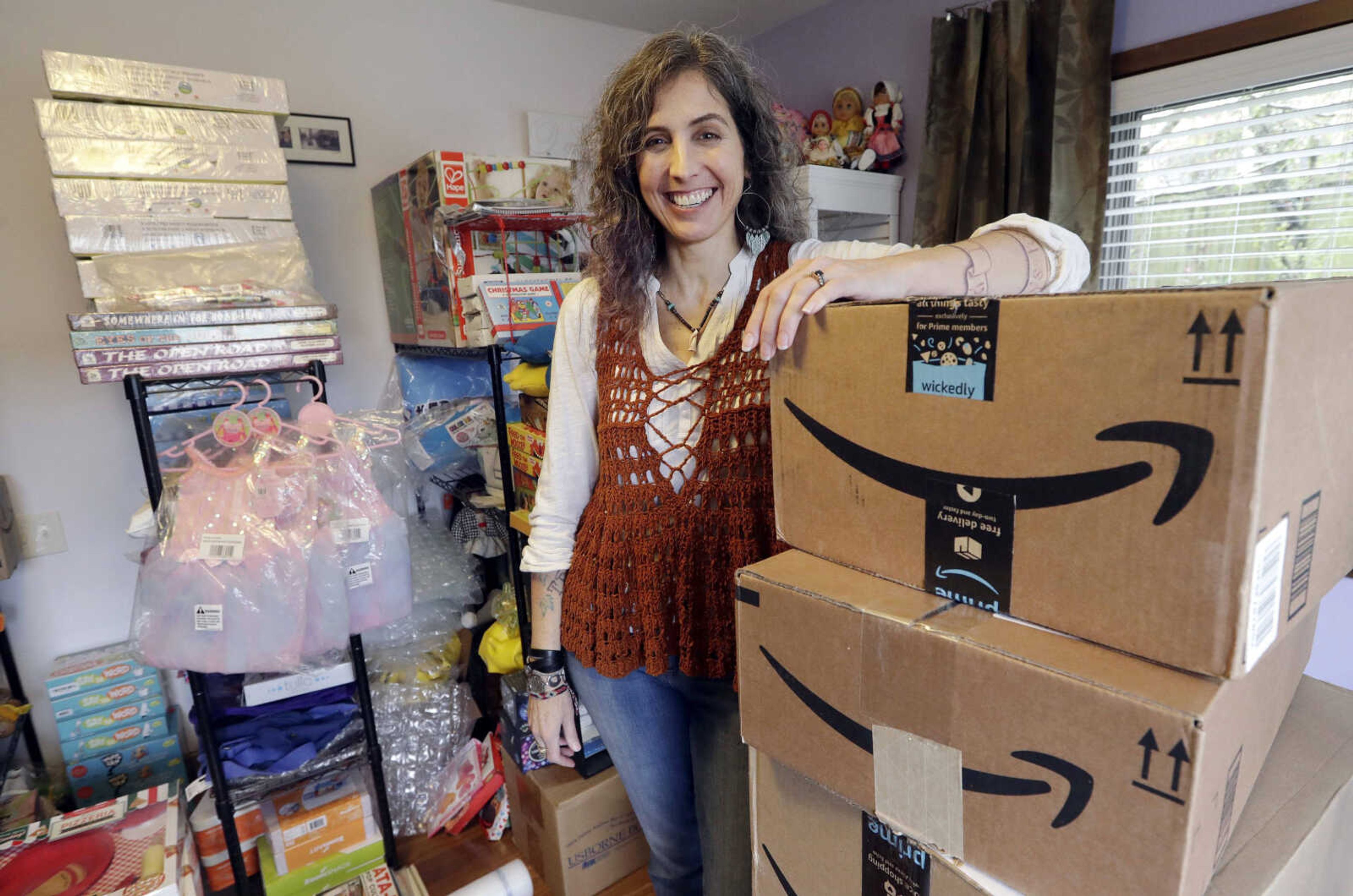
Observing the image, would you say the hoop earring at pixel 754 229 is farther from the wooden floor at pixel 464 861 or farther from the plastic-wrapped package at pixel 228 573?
the wooden floor at pixel 464 861

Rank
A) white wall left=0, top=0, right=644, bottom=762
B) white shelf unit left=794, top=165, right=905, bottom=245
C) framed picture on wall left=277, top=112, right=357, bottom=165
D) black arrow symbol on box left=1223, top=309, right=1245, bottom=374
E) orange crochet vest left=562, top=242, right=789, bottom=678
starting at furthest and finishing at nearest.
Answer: white shelf unit left=794, top=165, right=905, bottom=245 < framed picture on wall left=277, top=112, right=357, bottom=165 < white wall left=0, top=0, right=644, bottom=762 < orange crochet vest left=562, top=242, right=789, bottom=678 < black arrow symbol on box left=1223, top=309, right=1245, bottom=374

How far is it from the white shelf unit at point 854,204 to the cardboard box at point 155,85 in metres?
1.32

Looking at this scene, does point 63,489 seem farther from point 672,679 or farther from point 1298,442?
point 1298,442

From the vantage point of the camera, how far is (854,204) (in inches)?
86.0

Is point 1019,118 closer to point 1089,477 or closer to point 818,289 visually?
point 818,289

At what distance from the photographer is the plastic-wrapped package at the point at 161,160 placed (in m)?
1.27

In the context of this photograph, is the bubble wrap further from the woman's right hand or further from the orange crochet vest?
the orange crochet vest

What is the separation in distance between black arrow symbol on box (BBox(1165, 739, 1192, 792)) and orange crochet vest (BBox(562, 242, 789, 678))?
18.2 inches

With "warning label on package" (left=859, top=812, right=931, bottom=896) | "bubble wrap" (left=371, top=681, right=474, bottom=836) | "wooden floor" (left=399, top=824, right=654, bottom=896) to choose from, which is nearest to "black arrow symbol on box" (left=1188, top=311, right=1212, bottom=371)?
"warning label on package" (left=859, top=812, right=931, bottom=896)

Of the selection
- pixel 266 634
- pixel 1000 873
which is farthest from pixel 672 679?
pixel 266 634

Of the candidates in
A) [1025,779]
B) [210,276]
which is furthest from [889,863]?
[210,276]

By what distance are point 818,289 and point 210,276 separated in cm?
132

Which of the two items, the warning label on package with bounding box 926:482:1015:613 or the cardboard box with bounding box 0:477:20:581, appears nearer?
the warning label on package with bounding box 926:482:1015:613

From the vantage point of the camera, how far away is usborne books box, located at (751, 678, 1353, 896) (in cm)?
47
